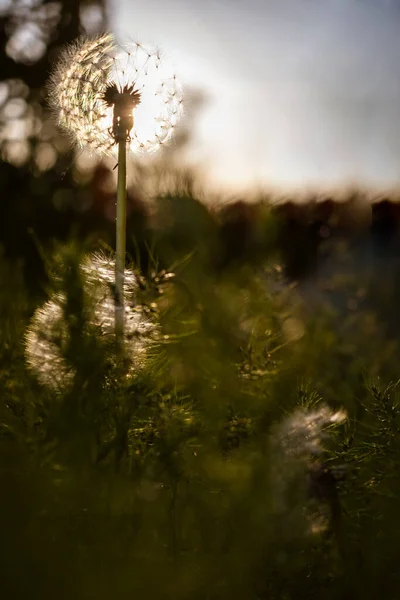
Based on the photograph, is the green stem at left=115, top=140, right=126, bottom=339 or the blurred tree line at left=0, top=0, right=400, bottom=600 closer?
the blurred tree line at left=0, top=0, right=400, bottom=600

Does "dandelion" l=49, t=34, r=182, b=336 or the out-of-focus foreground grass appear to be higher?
"dandelion" l=49, t=34, r=182, b=336

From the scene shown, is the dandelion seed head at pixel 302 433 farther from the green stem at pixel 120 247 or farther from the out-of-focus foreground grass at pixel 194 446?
the green stem at pixel 120 247

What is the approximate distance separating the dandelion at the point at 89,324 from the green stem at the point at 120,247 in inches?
0.5

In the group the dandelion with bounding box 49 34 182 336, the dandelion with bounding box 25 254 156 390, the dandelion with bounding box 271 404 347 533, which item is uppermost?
the dandelion with bounding box 49 34 182 336

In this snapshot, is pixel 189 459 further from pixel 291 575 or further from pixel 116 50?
pixel 116 50

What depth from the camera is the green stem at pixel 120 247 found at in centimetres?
93

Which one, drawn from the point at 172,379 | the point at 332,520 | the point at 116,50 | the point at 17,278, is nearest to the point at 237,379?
the point at 172,379

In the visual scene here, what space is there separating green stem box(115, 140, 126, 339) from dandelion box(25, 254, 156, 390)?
0.5 inches

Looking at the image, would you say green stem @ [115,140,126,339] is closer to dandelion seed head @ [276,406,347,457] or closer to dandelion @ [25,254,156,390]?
dandelion @ [25,254,156,390]

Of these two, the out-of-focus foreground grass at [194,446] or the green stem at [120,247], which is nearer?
the out-of-focus foreground grass at [194,446]

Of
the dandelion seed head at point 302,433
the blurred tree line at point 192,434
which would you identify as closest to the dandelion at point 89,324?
the blurred tree line at point 192,434

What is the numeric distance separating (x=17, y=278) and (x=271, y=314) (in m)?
0.38

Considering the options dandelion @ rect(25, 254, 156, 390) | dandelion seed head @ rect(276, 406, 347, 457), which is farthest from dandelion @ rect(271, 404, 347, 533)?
dandelion @ rect(25, 254, 156, 390)

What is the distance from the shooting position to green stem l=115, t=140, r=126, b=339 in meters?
0.93
